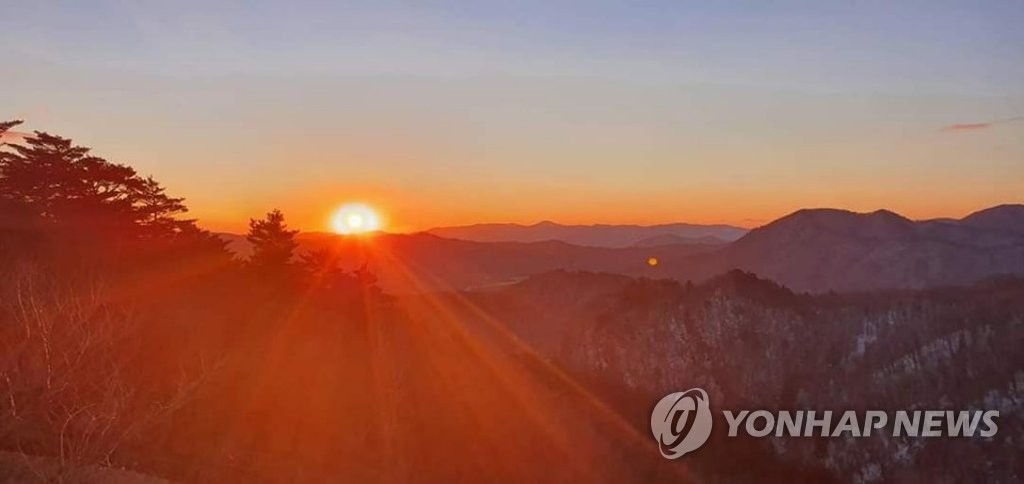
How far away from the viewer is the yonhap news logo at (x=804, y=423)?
62.7 metres

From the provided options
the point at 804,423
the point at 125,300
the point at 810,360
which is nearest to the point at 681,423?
the point at 804,423

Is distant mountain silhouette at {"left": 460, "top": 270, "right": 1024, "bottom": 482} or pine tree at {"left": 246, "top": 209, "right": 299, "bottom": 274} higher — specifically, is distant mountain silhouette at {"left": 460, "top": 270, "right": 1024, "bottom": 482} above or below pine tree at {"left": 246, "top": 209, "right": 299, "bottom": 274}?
below

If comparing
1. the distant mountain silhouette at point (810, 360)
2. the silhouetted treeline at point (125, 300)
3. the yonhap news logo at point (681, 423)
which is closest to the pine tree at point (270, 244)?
the silhouetted treeline at point (125, 300)

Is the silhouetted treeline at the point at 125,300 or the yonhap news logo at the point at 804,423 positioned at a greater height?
the silhouetted treeline at the point at 125,300

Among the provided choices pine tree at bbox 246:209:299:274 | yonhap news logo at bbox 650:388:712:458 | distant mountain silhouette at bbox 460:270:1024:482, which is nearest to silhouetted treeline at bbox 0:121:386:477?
pine tree at bbox 246:209:299:274

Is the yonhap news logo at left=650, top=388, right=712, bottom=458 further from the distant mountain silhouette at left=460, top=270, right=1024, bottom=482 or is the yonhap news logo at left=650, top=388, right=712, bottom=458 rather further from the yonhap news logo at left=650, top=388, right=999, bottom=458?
the distant mountain silhouette at left=460, top=270, right=1024, bottom=482

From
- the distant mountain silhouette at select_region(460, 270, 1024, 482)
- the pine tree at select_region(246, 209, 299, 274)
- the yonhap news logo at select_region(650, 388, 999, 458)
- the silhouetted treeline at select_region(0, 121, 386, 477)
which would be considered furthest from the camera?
the distant mountain silhouette at select_region(460, 270, 1024, 482)

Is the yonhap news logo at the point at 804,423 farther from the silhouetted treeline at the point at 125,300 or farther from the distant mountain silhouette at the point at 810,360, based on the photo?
the silhouetted treeline at the point at 125,300

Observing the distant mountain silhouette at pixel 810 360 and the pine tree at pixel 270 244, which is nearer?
the pine tree at pixel 270 244

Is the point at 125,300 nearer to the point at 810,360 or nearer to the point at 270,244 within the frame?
the point at 270,244

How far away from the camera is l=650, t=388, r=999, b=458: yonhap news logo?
2469 inches

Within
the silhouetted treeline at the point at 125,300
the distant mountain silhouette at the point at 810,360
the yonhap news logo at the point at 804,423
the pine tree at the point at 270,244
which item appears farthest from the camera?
the distant mountain silhouette at the point at 810,360

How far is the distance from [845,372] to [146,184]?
84.2 meters

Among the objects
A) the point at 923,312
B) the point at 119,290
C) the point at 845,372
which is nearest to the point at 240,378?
the point at 119,290
